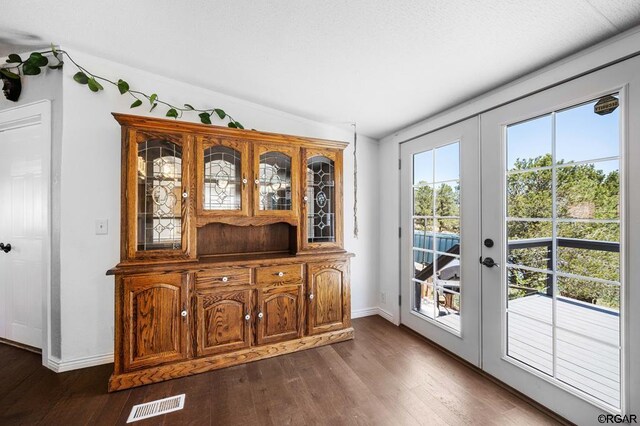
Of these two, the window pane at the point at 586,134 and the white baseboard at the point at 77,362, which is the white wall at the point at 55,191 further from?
the window pane at the point at 586,134

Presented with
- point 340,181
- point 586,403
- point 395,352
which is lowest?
point 395,352

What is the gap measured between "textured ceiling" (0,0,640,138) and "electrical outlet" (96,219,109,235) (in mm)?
1390

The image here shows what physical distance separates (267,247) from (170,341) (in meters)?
1.13

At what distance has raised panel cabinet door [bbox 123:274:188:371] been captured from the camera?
1.98 m

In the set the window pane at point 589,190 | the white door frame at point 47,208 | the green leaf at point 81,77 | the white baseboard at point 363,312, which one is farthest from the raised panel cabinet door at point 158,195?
the window pane at point 589,190

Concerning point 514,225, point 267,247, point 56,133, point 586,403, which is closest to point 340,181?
point 267,247

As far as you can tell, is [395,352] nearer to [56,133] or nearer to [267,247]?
[267,247]

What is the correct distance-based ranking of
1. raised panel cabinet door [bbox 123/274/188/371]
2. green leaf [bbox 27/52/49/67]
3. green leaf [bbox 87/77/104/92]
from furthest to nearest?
green leaf [bbox 87/77/104/92] < green leaf [bbox 27/52/49/67] < raised panel cabinet door [bbox 123/274/188/371]

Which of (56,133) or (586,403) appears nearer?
(586,403)

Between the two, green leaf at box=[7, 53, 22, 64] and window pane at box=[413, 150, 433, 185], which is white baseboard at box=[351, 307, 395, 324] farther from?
green leaf at box=[7, 53, 22, 64]

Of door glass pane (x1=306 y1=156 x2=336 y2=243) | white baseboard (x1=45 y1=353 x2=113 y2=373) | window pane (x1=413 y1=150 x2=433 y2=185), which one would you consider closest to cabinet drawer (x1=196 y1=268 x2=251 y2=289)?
door glass pane (x1=306 y1=156 x2=336 y2=243)

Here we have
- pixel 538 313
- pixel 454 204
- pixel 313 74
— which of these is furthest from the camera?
pixel 454 204

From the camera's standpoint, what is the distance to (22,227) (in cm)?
251

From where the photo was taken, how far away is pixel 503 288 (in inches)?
79.4
